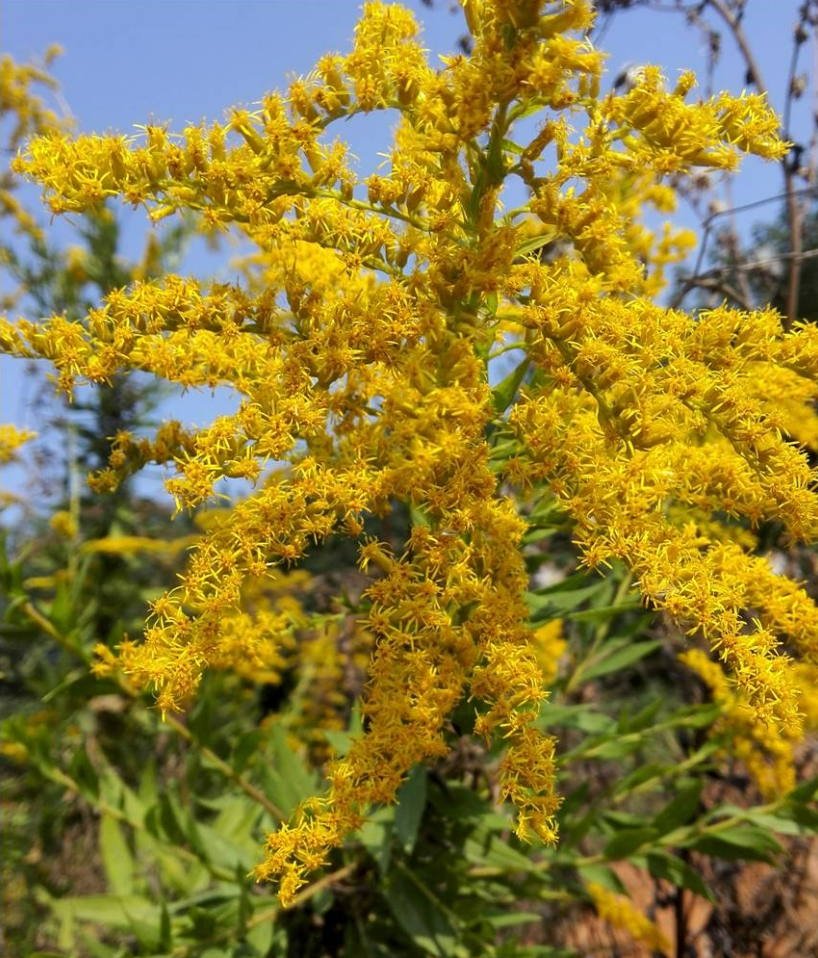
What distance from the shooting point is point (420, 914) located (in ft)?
5.92

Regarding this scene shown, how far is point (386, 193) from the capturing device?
129 cm

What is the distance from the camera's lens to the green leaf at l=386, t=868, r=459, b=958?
1.76 m

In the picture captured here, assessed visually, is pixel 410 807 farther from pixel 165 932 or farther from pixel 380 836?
pixel 165 932

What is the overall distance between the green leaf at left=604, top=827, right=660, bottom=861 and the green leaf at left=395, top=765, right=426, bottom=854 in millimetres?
509

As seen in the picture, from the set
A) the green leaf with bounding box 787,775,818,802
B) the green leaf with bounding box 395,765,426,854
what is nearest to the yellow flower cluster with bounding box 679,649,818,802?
the green leaf with bounding box 787,775,818,802

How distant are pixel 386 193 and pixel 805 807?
1.67 m

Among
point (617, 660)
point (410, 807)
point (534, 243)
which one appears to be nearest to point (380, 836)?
point (410, 807)

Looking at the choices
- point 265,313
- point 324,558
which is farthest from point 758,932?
point 324,558

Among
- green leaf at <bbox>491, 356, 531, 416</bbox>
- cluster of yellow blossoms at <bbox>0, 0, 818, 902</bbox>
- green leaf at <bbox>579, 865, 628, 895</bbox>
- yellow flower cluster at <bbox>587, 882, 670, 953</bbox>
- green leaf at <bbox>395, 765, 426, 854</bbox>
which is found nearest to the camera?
cluster of yellow blossoms at <bbox>0, 0, 818, 902</bbox>

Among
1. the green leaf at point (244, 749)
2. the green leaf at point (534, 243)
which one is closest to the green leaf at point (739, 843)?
the green leaf at point (244, 749)

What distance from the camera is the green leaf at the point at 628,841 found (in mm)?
1890

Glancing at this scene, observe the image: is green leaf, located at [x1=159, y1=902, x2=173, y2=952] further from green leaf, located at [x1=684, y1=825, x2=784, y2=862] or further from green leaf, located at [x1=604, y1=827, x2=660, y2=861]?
green leaf, located at [x1=684, y1=825, x2=784, y2=862]

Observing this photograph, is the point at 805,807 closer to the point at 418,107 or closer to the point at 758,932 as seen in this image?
the point at 758,932

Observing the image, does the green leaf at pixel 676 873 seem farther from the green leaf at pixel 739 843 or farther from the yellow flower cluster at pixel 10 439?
the yellow flower cluster at pixel 10 439
